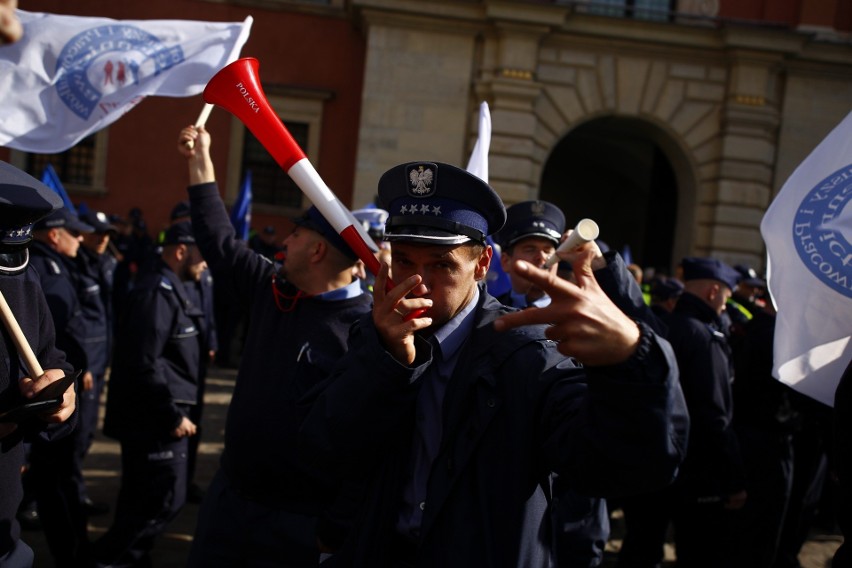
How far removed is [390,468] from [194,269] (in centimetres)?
391

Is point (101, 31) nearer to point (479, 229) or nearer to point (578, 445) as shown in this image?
point (479, 229)

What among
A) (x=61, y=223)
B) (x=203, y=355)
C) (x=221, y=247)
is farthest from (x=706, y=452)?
(x=61, y=223)

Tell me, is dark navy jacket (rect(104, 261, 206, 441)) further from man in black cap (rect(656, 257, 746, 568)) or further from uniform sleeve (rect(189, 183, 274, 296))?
man in black cap (rect(656, 257, 746, 568))

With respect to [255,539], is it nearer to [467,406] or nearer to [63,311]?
[467,406]

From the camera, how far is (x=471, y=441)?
6.51ft

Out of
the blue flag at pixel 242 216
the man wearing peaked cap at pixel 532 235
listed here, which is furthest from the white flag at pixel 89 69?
the blue flag at pixel 242 216

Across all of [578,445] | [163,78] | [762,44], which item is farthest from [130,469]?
[762,44]

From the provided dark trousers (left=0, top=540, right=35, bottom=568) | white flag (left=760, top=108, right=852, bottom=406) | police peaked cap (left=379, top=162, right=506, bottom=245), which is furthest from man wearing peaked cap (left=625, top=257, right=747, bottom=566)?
dark trousers (left=0, top=540, right=35, bottom=568)

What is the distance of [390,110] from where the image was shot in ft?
50.4

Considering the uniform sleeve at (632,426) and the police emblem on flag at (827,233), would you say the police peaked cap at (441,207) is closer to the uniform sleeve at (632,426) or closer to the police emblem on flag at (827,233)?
the uniform sleeve at (632,426)

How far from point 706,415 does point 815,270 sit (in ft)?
5.01

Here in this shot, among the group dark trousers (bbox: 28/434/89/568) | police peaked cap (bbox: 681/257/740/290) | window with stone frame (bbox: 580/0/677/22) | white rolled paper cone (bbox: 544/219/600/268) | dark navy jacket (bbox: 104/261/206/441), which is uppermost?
window with stone frame (bbox: 580/0/677/22)

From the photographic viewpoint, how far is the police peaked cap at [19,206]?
8.38ft

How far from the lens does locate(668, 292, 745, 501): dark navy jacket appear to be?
471cm
